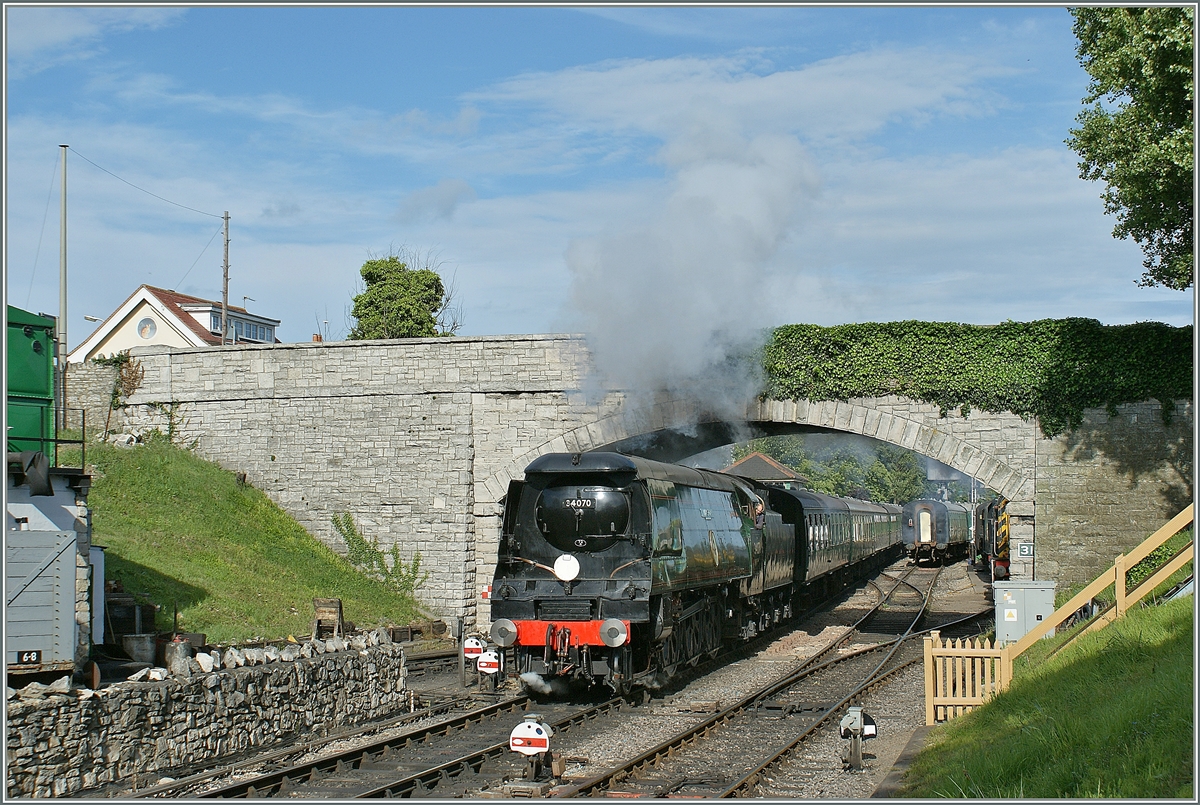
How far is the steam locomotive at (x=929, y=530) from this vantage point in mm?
43281

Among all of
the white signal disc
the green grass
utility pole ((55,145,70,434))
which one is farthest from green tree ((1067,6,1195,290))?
utility pole ((55,145,70,434))

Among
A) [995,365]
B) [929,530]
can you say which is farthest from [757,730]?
[929,530]

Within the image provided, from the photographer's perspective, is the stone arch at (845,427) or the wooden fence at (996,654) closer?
the wooden fence at (996,654)

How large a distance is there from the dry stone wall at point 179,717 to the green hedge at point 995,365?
36.7 ft

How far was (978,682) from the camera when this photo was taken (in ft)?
39.5

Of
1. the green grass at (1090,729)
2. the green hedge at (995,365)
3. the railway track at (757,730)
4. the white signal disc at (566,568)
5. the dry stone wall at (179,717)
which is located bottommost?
the railway track at (757,730)

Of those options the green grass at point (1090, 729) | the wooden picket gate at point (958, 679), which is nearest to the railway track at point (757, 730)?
the wooden picket gate at point (958, 679)

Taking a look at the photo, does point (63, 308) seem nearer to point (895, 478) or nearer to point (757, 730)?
point (757, 730)

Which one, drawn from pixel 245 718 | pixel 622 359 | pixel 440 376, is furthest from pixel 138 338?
pixel 245 718

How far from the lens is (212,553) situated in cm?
2005

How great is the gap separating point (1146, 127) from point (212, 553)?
59.8 feet

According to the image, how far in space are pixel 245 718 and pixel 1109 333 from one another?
54.2 ft

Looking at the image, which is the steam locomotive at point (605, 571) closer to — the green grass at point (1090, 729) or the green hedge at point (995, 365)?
the green grass at point (1090, 729)

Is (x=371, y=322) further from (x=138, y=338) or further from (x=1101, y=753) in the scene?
(x=1101, y=753)
